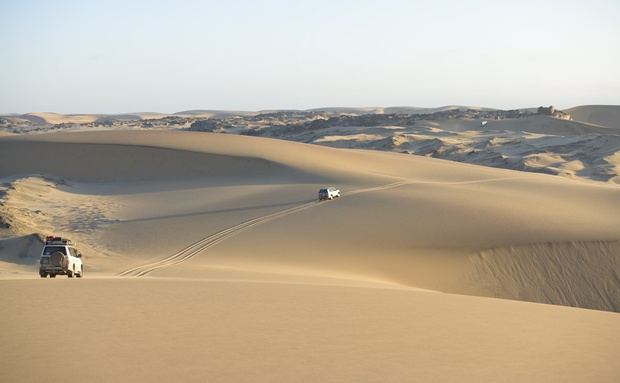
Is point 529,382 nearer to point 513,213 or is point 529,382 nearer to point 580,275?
point 580,275

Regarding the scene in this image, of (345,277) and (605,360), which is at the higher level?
(605,360)

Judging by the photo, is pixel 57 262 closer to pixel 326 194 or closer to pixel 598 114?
pixel 326 194

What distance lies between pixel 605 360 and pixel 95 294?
28.5 feet

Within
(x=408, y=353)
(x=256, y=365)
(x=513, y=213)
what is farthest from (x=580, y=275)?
(x=256, y=365)

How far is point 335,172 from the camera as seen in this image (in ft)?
143

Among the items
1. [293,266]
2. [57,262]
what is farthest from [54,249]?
[293,266]

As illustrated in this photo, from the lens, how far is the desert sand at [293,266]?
9633 mm

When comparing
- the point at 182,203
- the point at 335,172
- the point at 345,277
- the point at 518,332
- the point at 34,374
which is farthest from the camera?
the point at 335,172

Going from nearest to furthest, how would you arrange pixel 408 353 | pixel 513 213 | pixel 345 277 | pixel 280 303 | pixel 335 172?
pixel 408 353 → pixel 280 303 → pixel 345 277 → pixel 513 213 → pixel 335 172

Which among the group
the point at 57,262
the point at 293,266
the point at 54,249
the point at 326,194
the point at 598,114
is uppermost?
the point at 598,114

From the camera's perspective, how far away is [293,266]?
23.7 metres

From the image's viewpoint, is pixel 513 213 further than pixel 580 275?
Yes

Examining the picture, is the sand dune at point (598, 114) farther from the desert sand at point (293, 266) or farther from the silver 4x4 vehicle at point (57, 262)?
the silver 4x4 vehicle at point (57, 262)

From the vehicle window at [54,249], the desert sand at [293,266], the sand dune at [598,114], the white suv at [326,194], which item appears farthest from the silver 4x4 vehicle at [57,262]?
the sand dune at [598,114]
